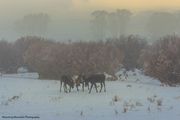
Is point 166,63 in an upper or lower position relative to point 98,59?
lower

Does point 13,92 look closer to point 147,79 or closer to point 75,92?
point 75,92

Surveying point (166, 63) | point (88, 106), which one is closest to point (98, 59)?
point (166, 63)

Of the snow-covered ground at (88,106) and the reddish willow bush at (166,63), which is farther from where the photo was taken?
the reddish willow bush at (166,63)

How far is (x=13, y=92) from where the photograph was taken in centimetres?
3281

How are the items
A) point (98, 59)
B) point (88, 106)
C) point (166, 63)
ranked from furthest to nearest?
point (98, 59) < point (166, 63) < point (88, 106)

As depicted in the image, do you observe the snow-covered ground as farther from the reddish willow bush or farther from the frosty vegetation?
the frosty vegetation

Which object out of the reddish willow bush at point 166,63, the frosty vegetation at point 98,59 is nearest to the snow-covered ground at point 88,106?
the reddish willow bush at point 166,63

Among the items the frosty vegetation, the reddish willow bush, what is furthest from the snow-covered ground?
the frosty vegetation

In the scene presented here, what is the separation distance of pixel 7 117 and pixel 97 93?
1188 cm

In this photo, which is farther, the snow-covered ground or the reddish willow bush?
the reddish willow bush

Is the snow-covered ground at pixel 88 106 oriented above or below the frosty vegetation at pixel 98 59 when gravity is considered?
below

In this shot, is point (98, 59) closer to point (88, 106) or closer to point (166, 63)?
point (166, 63)

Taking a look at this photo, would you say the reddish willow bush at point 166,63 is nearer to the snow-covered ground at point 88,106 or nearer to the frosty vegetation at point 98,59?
the frosty vegetation at point 98,59

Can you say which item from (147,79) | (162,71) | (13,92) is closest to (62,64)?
(147,79)
